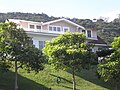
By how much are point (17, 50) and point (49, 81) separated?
249 inches

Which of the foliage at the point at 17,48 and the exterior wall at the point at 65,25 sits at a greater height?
the exterior wall at the point at 65,25

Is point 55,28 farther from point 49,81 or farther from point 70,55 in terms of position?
point 70,55

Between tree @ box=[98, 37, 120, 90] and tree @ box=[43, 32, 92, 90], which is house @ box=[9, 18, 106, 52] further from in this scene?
tree @ box=[98, 37, 120, 90]

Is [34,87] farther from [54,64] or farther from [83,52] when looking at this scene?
[83,52]

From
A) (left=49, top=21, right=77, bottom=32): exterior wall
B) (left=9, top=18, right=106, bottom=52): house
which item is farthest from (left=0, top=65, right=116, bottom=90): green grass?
(left=49, top=21, right=77, bottom=32): exterior wall

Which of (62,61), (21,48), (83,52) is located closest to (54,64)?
(62,61)

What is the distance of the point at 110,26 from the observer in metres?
87.8

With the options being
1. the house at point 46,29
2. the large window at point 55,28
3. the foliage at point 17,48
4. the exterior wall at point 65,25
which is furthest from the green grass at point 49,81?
the exterior wall at point 65,25

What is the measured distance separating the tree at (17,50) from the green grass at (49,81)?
2.22 m

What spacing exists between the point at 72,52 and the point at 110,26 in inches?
2574

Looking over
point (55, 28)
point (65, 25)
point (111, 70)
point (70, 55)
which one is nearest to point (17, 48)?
point (70, 55)

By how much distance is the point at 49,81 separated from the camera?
2664cm

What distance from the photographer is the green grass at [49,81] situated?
2427 cm

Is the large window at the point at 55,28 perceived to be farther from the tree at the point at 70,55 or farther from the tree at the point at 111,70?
the tree at the point at 111,70
